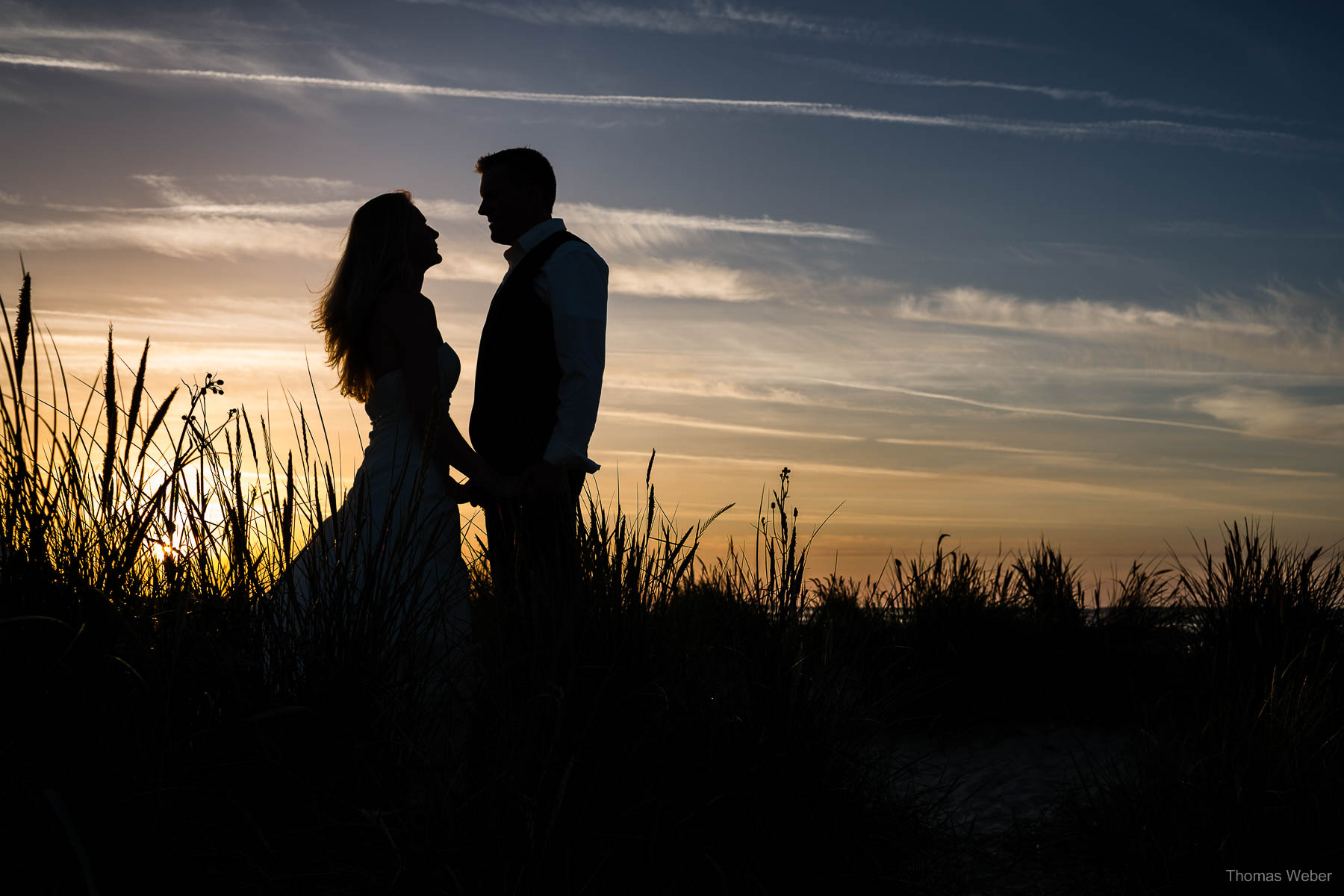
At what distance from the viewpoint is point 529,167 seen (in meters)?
3.85

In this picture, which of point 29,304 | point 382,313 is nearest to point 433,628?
point 29,304

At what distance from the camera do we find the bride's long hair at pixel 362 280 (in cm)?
347

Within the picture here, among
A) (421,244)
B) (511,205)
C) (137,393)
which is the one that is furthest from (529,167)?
(137,393)

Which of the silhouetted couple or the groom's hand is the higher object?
the silhouetted couple

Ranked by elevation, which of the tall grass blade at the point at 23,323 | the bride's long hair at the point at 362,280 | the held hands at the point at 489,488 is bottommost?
the held hands at the point at 489,488

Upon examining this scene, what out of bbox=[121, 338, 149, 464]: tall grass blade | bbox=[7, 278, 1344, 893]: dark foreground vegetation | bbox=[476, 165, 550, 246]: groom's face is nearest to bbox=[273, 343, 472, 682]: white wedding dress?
bbox=[7, 278, 1344, 893]: dark foreground vegetation

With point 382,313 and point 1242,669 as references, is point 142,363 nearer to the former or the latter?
point 382,313

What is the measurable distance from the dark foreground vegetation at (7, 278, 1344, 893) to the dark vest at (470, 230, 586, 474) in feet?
2.47

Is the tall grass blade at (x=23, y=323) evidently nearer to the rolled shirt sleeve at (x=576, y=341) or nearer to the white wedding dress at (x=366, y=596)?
the white wedding dress at (x=366, y=596)

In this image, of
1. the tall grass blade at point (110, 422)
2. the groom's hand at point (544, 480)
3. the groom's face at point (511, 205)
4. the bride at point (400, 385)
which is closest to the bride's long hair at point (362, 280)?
the bride at point (400, 385)

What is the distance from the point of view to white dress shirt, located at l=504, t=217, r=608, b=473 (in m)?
3.23

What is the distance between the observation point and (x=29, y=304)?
Answer: 1655mm

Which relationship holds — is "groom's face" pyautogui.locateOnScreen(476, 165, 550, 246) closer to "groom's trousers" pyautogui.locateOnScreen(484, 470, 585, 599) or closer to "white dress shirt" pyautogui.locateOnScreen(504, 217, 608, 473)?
"white dress shirt" pyautogui.locateOnScreen(504, 217, 608, 473)

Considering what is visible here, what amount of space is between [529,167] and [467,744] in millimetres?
2480
